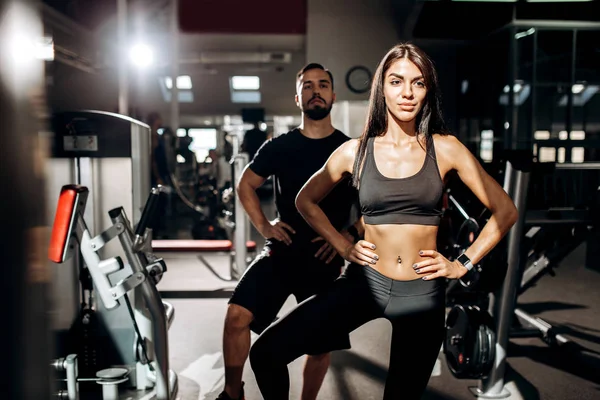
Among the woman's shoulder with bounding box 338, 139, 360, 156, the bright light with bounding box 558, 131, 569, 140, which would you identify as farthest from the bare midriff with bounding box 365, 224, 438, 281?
the bright light with bounding box 558, 131, 569, 140

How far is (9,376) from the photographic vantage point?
46 centimetres

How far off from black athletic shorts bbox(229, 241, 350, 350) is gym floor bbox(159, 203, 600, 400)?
861 mm

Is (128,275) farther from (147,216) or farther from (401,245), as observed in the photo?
(401,245)

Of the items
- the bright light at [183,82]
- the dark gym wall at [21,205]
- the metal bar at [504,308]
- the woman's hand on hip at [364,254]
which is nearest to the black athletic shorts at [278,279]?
the woman's hand on hip at [364,254]

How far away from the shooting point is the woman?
5.43ft

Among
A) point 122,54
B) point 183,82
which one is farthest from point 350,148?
point 183,82

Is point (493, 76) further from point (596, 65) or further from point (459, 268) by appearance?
point (459, 268)

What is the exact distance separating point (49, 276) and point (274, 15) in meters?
9.04

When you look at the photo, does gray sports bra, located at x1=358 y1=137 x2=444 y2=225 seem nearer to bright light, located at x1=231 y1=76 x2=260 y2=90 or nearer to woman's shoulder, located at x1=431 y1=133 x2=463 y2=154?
woman's shoulder, located at x1=431 y1=133 x2=463 y2=154

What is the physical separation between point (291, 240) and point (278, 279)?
168 millimetres

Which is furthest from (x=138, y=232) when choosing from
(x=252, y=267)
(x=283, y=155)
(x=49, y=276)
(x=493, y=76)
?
(x=493, y=76)

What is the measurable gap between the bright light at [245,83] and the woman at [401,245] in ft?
42.0

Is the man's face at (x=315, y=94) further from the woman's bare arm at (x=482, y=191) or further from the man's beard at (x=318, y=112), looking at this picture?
the woman's bare arm at (x=482, y=191)

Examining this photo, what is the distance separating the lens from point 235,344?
2.11m
